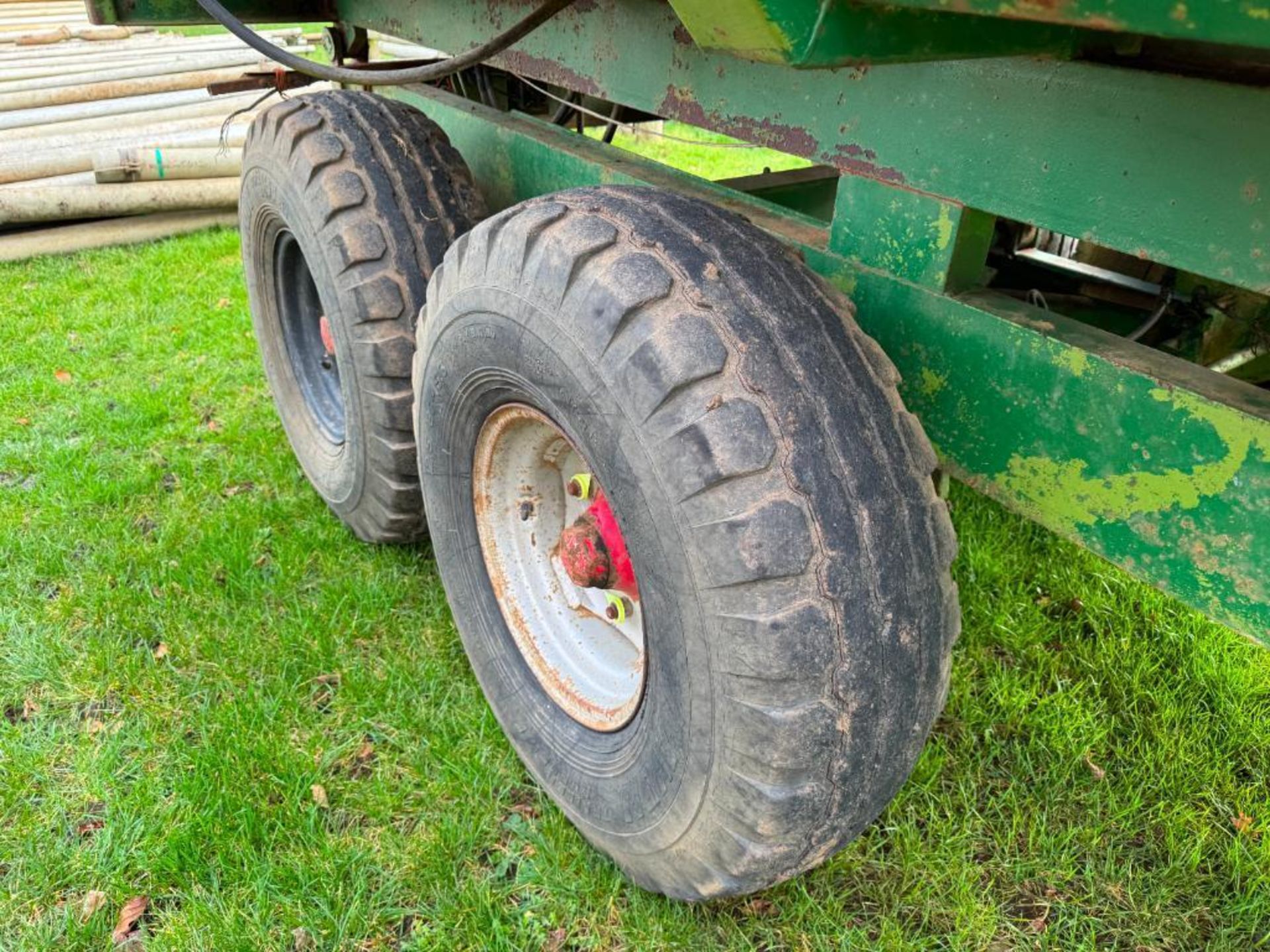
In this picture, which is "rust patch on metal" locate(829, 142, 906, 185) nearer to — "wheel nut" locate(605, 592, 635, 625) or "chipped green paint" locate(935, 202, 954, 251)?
"chipped green paint" locate(935, 202, 954, 251)

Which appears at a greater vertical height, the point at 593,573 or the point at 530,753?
the point at 593,573

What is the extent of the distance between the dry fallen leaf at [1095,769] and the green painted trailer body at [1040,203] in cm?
110

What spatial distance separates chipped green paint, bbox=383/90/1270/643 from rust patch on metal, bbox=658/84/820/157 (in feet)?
0.62

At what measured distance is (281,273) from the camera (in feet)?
11.0

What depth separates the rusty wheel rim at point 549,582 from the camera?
7.31 ft

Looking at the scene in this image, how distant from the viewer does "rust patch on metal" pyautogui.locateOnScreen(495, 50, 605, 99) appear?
2.28 metres

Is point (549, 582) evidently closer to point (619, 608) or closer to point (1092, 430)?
point (619, 608)

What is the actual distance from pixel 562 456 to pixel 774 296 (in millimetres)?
822

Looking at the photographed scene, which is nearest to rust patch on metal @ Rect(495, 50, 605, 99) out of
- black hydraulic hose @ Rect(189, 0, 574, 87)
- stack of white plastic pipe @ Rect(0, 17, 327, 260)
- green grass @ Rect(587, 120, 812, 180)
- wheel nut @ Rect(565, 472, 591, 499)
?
black hydraulic hose @ Rect(189, 0, 574, 87)

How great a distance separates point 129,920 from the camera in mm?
2150

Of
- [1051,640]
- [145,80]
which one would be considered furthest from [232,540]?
[145,80]

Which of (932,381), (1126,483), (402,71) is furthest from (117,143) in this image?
(1126,483)

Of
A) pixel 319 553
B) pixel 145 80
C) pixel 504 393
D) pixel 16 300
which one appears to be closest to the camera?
pixel 504 393

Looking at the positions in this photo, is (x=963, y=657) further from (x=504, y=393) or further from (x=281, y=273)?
(x=281, y=273)
